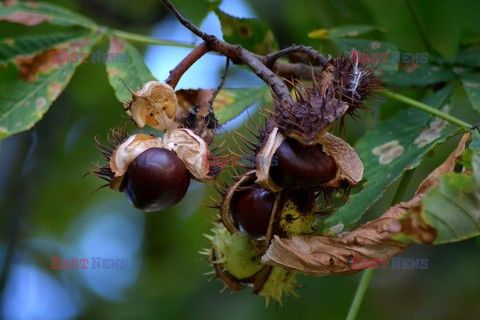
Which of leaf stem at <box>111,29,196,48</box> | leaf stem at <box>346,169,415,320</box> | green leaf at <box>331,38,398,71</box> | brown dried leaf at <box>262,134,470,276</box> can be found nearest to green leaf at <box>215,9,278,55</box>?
leaf stem at <box>111,29,196,48</box>

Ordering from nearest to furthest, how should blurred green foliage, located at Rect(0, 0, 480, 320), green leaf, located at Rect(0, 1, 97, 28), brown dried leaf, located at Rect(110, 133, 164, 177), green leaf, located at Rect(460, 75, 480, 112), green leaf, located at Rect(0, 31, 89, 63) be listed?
brown dried leaf, located at Rect(110, 133, 164, 177) → green leaf, located at Rect(460, 75, 480, 112) → green leaf, located at Rect(0, 31, 89, 63) → green leaf, located at Rect(0, 1, 97, 28) → blurred green foliage, located at Rect(0, 0, 480, 320)

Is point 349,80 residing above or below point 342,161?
above

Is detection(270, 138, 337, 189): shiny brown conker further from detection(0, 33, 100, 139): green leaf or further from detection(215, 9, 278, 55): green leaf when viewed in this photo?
detection(0, 33, 100, 139): green leaf

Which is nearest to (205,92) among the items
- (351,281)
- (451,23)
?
(451,23)

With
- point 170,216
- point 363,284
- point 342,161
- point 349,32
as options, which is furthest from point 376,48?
point 170,216

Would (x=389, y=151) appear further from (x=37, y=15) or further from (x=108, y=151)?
(x=37, y=15)

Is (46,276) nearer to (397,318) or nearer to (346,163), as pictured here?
(397,318)

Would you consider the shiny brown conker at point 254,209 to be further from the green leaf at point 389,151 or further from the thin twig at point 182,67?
the thin twig at point 182,67
